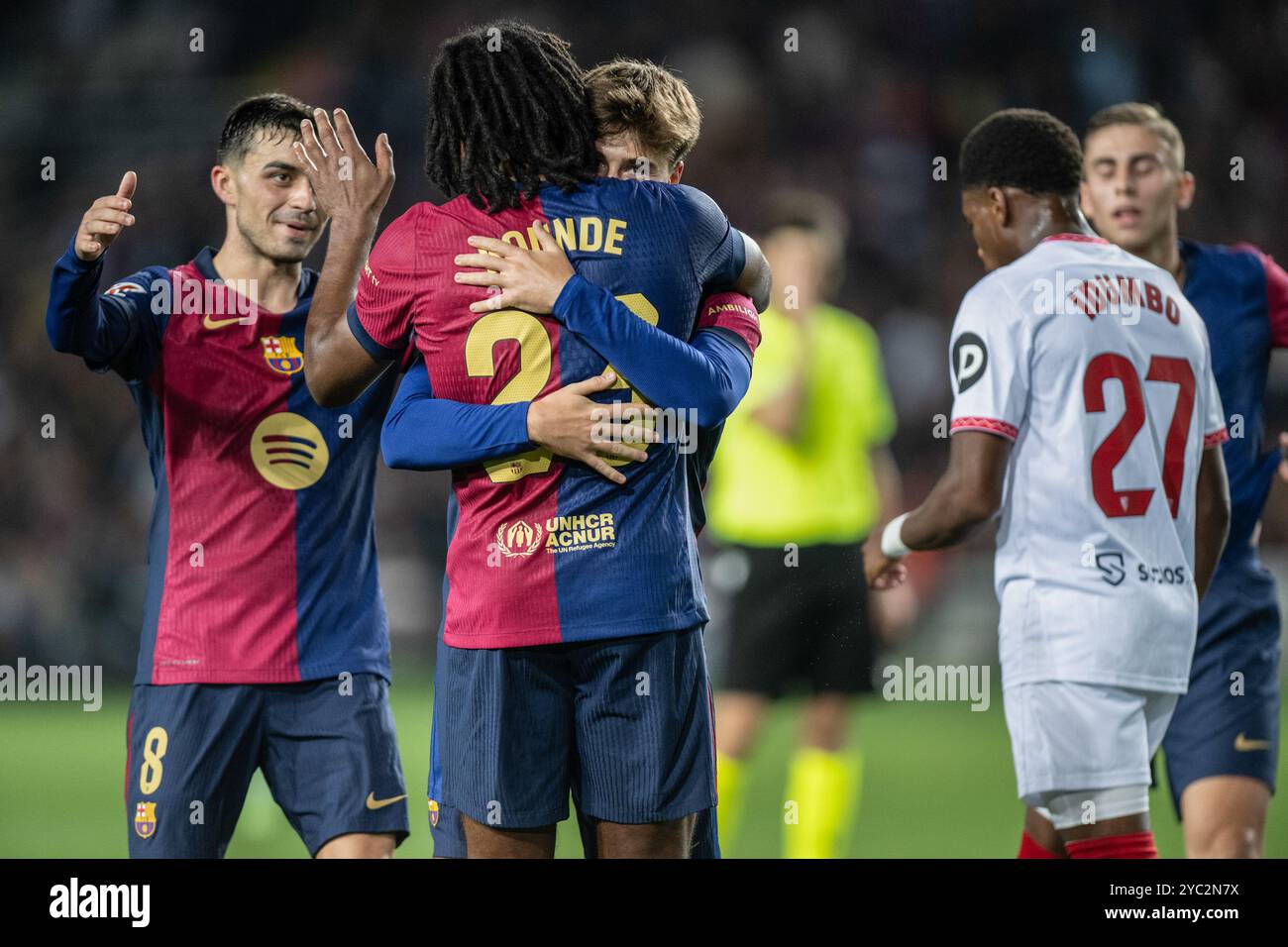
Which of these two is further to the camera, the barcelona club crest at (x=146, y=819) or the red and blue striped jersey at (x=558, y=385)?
the barcelona club crest at (x=146, y=819)

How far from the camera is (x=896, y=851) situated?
205 inches

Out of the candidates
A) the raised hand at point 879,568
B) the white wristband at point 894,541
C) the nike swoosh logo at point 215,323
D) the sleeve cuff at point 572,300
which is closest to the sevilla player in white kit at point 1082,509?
the white wristband at point 894,541

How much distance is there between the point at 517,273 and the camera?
252 cm

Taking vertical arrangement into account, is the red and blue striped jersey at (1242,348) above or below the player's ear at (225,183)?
below

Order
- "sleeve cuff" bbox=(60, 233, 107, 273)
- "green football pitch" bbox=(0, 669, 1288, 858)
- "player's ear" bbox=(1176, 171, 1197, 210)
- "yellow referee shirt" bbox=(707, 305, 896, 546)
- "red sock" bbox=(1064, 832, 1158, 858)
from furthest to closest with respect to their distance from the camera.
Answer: "green football pitch" bbox=(0, 669, 1288, 858) → "yellow referee shirt" bbox=(707, 305, 896, 546) → "player's ear" bbox=(1176, 171, 1197, 210) → "sleeve cuff" bbox=(60, 233, 107, 273) → "red sock" bbox=(1064, 832, 1158, 858)

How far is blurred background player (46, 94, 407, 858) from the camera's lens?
3.26 m

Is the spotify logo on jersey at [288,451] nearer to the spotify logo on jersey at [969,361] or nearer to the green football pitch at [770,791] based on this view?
the spotify logo on jersey at [969,361]

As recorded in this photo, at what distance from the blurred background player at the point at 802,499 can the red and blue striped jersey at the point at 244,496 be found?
1985 millimetres

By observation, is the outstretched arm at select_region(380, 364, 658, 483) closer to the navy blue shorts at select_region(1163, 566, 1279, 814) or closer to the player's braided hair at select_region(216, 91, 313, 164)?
the player's braided hair at select_region(216, 91, 313, 164)

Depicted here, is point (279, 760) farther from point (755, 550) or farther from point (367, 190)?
point (755, 550)

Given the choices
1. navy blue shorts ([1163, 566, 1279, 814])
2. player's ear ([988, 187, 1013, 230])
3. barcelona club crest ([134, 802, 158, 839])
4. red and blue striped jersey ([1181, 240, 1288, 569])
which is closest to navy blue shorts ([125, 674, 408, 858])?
barcelona club crest ([134, 802, 158, 839])

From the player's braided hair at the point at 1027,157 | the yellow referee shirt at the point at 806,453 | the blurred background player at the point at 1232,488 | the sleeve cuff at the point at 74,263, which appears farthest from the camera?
the yellow referee shirt at the point at 806,453

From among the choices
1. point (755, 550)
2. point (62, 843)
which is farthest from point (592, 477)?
point (62, 843)

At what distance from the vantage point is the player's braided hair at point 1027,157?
332 cm
